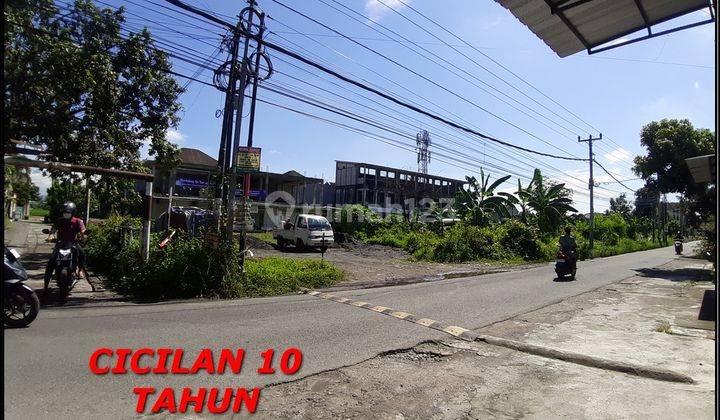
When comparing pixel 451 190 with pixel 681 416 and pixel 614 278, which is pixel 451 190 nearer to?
pixel 614 278

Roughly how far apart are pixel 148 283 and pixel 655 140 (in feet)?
77.2

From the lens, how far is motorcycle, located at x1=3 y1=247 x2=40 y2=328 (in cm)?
605

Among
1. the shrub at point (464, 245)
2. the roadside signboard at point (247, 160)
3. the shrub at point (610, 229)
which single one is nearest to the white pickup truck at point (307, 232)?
the shrub at point (464, 245)

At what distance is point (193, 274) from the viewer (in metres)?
9.78

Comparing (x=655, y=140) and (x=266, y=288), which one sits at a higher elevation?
(x=655, y=140)

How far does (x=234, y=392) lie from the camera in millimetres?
4359

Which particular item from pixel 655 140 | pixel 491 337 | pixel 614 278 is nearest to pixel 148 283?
pixel 491 337

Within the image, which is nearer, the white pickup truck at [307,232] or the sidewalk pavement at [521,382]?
the sidewalk pavement at [521,382]

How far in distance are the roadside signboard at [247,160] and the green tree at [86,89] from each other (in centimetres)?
387

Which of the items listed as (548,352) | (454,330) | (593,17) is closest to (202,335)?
(454,330)

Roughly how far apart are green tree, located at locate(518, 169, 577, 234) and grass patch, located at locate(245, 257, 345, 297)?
70.3ft

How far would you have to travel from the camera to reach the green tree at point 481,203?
2852cm

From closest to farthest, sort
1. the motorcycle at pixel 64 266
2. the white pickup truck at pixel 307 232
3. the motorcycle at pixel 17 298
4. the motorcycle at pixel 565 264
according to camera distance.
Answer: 1. the motorcycle at pixel 17 298
2. the motorcycle at pixel 64 266
3. the motorcycle at pixel 565 264
4. the white pickup truck at pixel 307 232

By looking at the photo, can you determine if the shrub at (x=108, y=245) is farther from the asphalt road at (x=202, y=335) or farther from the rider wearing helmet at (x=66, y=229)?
the asphalt road at (x=202, y=335)
